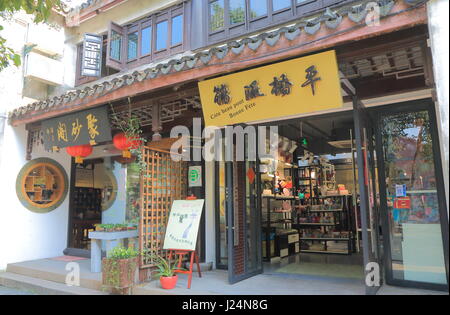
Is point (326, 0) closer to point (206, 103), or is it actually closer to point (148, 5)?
point (206, 103)

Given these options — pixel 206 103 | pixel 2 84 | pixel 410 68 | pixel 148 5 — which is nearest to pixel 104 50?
pixel 148 5

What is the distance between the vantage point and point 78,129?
6.68 meters

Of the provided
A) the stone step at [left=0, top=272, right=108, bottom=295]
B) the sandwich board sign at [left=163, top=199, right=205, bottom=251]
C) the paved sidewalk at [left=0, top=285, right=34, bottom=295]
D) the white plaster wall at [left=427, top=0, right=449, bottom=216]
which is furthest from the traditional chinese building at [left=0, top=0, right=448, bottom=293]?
the paved sidewalk at [left=0, top=285, right=34, bottom=295]

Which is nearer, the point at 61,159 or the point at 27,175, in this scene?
the point at 27,175

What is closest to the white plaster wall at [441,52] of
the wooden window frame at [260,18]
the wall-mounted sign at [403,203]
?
the wall-mounted sign at [403,203]

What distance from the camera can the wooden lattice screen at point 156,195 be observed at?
19.7 ft

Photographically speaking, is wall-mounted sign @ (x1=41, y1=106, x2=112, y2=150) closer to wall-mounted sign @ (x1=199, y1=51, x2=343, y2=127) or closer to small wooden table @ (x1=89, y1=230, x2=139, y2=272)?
small wooden table @ (x1=89, y1=230, x2=139, y2=272)

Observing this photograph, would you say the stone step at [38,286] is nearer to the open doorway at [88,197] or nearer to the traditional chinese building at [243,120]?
the traditional chinese building at [243,120]

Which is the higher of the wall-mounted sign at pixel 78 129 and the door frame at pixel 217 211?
the wall-mounted sign at pixel 78 129

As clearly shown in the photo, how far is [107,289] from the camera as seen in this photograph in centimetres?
560

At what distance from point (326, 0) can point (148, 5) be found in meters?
4.44

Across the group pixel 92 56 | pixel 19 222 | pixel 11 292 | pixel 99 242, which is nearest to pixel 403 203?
pixel 99 242

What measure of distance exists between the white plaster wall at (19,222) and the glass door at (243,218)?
197 inches

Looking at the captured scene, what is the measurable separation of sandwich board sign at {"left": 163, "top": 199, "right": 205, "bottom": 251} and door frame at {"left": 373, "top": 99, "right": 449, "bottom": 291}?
2.91 metres
